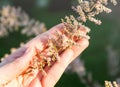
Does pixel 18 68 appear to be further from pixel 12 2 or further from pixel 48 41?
pixel 12 2

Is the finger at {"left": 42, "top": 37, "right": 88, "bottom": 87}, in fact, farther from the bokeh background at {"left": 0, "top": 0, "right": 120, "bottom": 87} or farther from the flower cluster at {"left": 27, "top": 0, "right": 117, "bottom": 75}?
the bokeh background at {"left": 0, "top": 0, "right": 120, "bottom": 87}

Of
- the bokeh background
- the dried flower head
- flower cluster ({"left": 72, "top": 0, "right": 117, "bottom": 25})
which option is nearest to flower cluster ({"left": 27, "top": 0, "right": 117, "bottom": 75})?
flower cluster ({"left": 72, "top": 0, "right": 117, "bottom": 25})

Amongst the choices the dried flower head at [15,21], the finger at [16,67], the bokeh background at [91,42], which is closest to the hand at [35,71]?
the finger at [16,67]

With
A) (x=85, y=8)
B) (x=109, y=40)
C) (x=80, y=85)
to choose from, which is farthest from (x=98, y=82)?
(x=85, y=8)

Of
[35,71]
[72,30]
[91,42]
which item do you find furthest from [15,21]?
[72,30]

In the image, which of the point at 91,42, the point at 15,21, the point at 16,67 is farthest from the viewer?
the point at 91,42

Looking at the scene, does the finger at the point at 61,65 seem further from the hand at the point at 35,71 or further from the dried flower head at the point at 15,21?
the dried flower head at the point at 15,21

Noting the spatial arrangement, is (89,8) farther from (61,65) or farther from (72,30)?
(61,65)

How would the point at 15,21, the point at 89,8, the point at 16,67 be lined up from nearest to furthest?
the point at 89,8, the point at 16,67, the point at 15,21
